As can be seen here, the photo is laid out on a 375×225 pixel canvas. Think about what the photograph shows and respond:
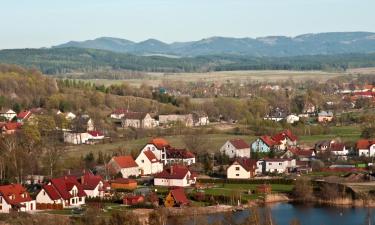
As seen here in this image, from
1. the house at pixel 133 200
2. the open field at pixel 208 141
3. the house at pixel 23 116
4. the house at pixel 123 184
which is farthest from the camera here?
the house at pixel 23 116

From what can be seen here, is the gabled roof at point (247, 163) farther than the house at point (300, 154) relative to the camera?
No

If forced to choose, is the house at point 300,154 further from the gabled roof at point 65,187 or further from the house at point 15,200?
the house at point 15,200

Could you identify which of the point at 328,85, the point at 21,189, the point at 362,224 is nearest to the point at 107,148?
the point at 21,189

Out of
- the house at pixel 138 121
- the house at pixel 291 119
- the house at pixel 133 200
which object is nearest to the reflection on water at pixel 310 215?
the house at pixel 133 200

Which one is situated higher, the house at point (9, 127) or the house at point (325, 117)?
the house at point (9, 127)

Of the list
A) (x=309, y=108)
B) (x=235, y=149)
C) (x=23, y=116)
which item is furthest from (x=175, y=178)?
(x=309, y=108)

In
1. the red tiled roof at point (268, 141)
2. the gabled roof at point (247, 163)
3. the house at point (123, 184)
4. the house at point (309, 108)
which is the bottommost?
Answer: the house at point (309, 108)

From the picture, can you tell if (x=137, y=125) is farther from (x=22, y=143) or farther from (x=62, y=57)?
(x=62, y=57)

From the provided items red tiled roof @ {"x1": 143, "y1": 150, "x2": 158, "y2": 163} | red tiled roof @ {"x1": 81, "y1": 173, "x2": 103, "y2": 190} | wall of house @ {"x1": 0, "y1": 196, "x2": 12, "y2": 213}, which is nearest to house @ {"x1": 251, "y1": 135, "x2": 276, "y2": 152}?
red tiled roof @ {"x1": 143, "y1": 150, "x2": 158, "y2": 163}
